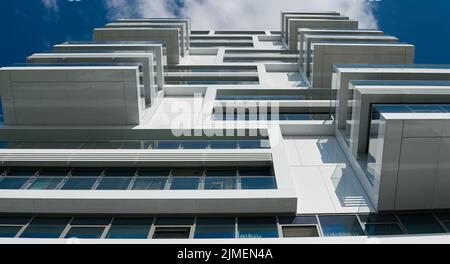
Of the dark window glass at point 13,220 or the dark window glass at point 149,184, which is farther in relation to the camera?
the dark window glass at point 149,184

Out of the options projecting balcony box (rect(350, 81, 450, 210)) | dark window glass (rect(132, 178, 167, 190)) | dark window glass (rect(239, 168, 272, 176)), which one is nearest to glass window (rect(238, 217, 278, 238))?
dark window glass (rect(239, 168, 272, 176))

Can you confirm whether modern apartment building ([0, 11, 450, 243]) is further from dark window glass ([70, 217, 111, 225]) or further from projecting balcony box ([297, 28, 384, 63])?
projecting balcony box ([297, 28, 384, 63])

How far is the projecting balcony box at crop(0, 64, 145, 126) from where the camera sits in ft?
78.8

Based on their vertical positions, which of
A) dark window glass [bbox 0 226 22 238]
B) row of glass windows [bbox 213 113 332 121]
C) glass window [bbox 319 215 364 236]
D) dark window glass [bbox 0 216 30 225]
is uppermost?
row of glass windows [bbox 213 113 332 121]

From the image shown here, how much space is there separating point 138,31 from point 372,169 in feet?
101

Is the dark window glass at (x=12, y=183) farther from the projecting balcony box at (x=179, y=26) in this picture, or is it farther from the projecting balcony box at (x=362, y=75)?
the projecting balcony box at (x=179, y=26)

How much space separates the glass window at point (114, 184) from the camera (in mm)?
17891

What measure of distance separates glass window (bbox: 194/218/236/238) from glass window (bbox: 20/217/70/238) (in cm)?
502

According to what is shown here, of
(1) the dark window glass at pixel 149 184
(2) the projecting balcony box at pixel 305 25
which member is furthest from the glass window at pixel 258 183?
(2) the projecting balcony box at pixel 305 25

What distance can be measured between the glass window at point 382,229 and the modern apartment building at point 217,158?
0.07 m

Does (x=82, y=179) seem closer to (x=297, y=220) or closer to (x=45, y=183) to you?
(x=45, y=183)

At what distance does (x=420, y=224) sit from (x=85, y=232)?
484 inches

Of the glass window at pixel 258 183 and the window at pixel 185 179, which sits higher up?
the glass window at pixel 258 183

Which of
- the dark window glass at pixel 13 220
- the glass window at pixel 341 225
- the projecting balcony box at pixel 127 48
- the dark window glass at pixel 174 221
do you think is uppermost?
the projecting balcony box at pixel 127 48
